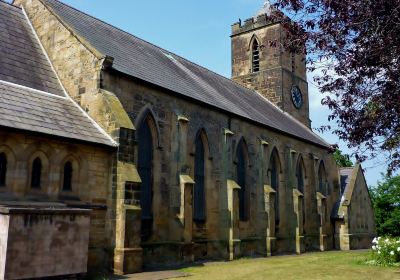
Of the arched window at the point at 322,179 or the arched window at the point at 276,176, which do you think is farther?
the arched window at the point at 322,179

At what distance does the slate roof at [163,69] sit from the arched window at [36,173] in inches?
189

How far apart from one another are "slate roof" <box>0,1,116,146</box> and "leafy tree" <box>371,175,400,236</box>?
3586cm

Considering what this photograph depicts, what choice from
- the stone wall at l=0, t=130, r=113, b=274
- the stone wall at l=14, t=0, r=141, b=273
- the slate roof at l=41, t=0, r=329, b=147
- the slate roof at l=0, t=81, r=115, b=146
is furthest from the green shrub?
the slate roof at l=0, t=81, r=115, b=146

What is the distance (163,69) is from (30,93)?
25.3ft

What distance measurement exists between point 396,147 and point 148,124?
970 centimetres

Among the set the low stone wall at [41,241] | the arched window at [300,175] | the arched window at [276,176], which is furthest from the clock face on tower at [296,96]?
the low stone wall at [41,241]

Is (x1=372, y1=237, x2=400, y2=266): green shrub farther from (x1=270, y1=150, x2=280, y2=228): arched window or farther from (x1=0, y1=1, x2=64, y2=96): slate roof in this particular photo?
(x1=0, y1=1, x2=64, y2=96): slate roof

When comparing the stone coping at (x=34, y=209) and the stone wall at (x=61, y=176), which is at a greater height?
the stone wall at (x=61, y=176)

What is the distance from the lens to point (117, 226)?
13805 mm

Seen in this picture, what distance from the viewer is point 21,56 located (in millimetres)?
16172

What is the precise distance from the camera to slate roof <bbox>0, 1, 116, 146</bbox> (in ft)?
42.2

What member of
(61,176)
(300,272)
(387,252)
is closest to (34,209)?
(61,176)

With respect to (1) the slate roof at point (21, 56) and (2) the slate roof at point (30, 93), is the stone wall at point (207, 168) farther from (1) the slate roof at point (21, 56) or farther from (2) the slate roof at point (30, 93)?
(1) the slate roof at point (21, 56)

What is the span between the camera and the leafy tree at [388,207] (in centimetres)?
4184
